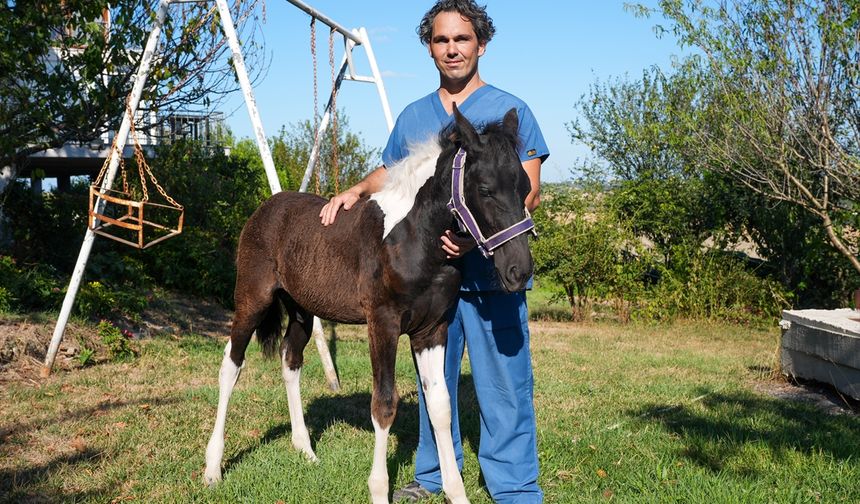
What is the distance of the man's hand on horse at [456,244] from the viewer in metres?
3.39

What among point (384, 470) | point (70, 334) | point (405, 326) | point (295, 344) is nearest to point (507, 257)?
point (405, 326)

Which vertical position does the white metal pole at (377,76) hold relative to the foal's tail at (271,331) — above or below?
above

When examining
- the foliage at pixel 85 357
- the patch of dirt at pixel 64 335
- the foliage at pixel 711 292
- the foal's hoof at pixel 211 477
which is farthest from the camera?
the foliage at pixel 711 292

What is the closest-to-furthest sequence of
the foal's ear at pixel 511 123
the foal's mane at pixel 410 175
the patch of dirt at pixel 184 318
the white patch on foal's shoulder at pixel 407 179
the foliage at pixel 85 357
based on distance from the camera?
the foal's ear at pixel 511 123 → the foal's mane at pixel 410 175 → the white patch on foal's shoulder at pixel 407 179 → the foliage at pixel 85 357 → the patch of dirt at pixel 184 318

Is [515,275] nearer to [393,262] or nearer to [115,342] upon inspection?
[393,262]

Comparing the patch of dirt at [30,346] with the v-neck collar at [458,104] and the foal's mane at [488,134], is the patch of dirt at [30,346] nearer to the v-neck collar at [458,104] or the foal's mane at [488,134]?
the v-neck collar at [458,104]

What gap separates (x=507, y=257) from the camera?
310 cm

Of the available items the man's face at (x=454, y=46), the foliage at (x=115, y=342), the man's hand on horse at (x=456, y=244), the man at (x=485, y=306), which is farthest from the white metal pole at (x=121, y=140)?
the man's hand on horse at (x=456, y=244)

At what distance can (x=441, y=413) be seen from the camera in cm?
378

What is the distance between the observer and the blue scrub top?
370cm

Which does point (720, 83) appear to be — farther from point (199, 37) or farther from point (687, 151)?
point (199, 37)

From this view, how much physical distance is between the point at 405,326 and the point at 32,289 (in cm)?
688

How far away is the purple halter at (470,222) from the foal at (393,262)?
0.01 meters

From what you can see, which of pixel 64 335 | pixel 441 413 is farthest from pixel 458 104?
pixel 64 335
